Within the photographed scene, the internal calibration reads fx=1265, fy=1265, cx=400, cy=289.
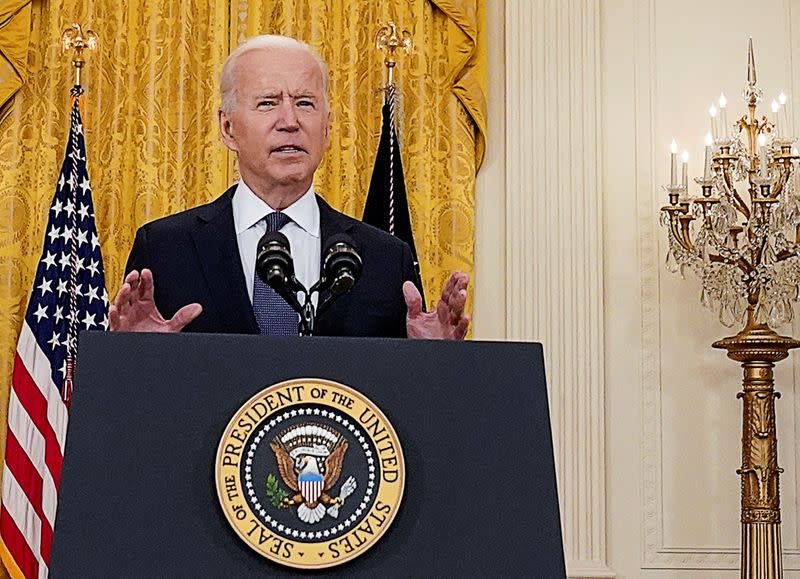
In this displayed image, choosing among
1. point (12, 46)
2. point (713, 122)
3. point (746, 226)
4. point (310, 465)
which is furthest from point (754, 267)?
point (310, 465)

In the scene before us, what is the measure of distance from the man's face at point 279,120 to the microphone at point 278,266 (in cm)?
65

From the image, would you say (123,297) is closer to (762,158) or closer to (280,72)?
(280,72)

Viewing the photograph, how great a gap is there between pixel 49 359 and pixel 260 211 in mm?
2685

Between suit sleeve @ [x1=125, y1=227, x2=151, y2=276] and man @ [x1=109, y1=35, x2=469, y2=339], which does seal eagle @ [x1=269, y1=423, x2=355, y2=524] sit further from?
suit sleeve @ [x1=125, y1=227, x2=151, y2=276]

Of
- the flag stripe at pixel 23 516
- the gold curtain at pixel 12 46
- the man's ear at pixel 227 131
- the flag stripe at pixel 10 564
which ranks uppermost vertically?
the gold curtain at pixel 12 46

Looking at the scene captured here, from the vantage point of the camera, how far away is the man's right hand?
2.20 metres

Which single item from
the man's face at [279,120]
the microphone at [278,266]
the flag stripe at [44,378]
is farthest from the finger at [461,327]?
the flag stripe at [44,378]

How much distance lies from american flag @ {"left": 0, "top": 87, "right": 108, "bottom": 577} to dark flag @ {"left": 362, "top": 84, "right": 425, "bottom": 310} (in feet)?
3.85

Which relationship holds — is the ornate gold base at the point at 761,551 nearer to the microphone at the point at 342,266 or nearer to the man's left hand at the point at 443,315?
the man's left hand at the point at 443,315

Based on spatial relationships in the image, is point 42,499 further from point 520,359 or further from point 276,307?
point 520,359

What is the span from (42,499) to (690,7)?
3583mm

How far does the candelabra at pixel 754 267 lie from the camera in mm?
4969

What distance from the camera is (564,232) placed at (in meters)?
5.66

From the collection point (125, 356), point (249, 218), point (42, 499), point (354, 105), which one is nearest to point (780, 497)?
point (354, 105)
